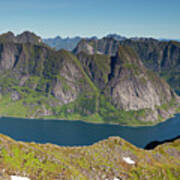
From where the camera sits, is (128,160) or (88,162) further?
(128,160)

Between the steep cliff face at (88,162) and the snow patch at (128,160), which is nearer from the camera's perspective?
the steep cliff face at (88,162)

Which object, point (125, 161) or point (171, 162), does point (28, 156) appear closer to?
point (125, 161)

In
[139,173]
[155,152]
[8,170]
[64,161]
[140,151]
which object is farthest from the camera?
[155,152]

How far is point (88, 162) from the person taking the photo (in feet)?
397

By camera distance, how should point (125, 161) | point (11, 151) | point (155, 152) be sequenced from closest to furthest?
point (11, 151)
point (125, 161)
point (155, 152)

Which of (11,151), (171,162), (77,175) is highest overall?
(11,151)

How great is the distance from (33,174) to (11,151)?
44.4ft

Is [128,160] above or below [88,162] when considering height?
below

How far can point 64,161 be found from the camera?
113875 mm

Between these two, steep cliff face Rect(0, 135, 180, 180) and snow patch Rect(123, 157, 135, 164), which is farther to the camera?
snow patch Rect(123, 157, 135, 164)

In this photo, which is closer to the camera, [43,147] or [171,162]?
[43,147]

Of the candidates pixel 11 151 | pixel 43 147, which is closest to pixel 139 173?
pixel 43 147

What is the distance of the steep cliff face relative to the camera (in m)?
102

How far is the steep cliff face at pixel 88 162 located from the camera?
10181 cm
